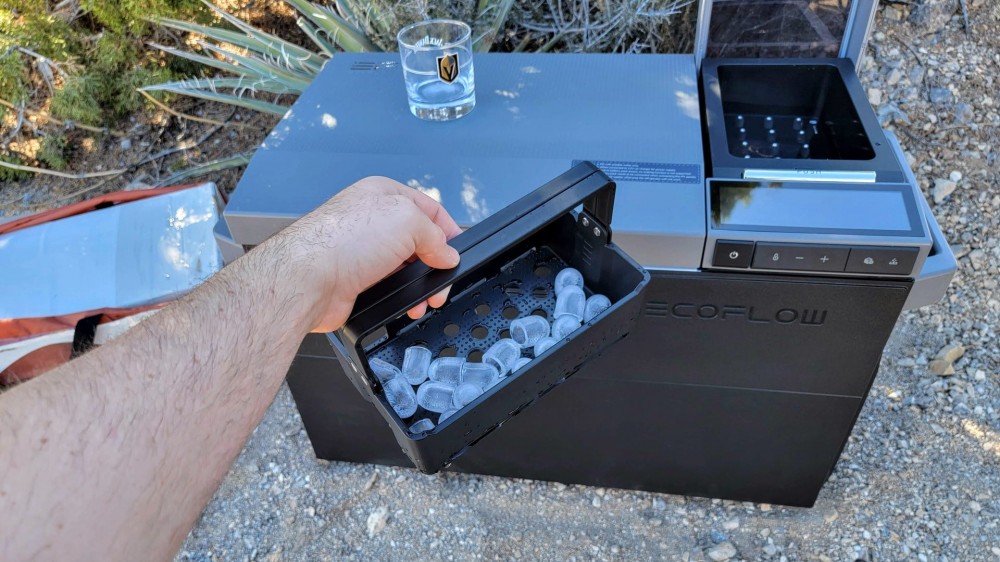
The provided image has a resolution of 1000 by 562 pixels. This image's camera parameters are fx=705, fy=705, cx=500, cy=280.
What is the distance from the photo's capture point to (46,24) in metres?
2.50

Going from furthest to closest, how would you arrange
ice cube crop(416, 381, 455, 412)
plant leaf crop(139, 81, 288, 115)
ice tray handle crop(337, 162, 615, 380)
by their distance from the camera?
plant leaf crop(139, 81, 288, 115) < ice cube crop(416, 381, 455, 412) < ice tray handle crop(337, 162, 615, 380)

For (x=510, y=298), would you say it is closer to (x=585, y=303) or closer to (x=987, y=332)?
(x=585, y=303)

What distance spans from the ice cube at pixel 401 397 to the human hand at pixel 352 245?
115 mm

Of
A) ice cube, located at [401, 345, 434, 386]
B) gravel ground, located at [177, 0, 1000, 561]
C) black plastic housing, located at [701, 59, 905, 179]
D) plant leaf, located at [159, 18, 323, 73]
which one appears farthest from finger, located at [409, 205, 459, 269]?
plant leaf, located at [159, 18, 323, 73]

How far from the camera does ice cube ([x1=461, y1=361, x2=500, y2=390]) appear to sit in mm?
857

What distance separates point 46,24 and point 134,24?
15.0 inches

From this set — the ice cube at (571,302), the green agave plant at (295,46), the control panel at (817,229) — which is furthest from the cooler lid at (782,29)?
the ice cube at (571,302)

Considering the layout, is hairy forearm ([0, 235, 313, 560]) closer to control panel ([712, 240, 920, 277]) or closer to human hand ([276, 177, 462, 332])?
human hand ([276, 177, 462, 332])

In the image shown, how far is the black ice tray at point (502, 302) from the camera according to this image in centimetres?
76

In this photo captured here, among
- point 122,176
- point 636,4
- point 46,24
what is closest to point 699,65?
point 636,4

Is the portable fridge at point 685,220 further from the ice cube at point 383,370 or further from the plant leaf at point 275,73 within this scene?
the plant leaf at point 275,73

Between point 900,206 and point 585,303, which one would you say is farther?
point 900,206

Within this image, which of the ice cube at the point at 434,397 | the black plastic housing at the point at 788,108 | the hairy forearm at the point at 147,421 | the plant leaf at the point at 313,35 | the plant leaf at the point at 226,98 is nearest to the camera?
the hairy forearm at the point at 147,421

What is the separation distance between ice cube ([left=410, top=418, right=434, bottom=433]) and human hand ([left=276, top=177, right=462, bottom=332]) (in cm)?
17
